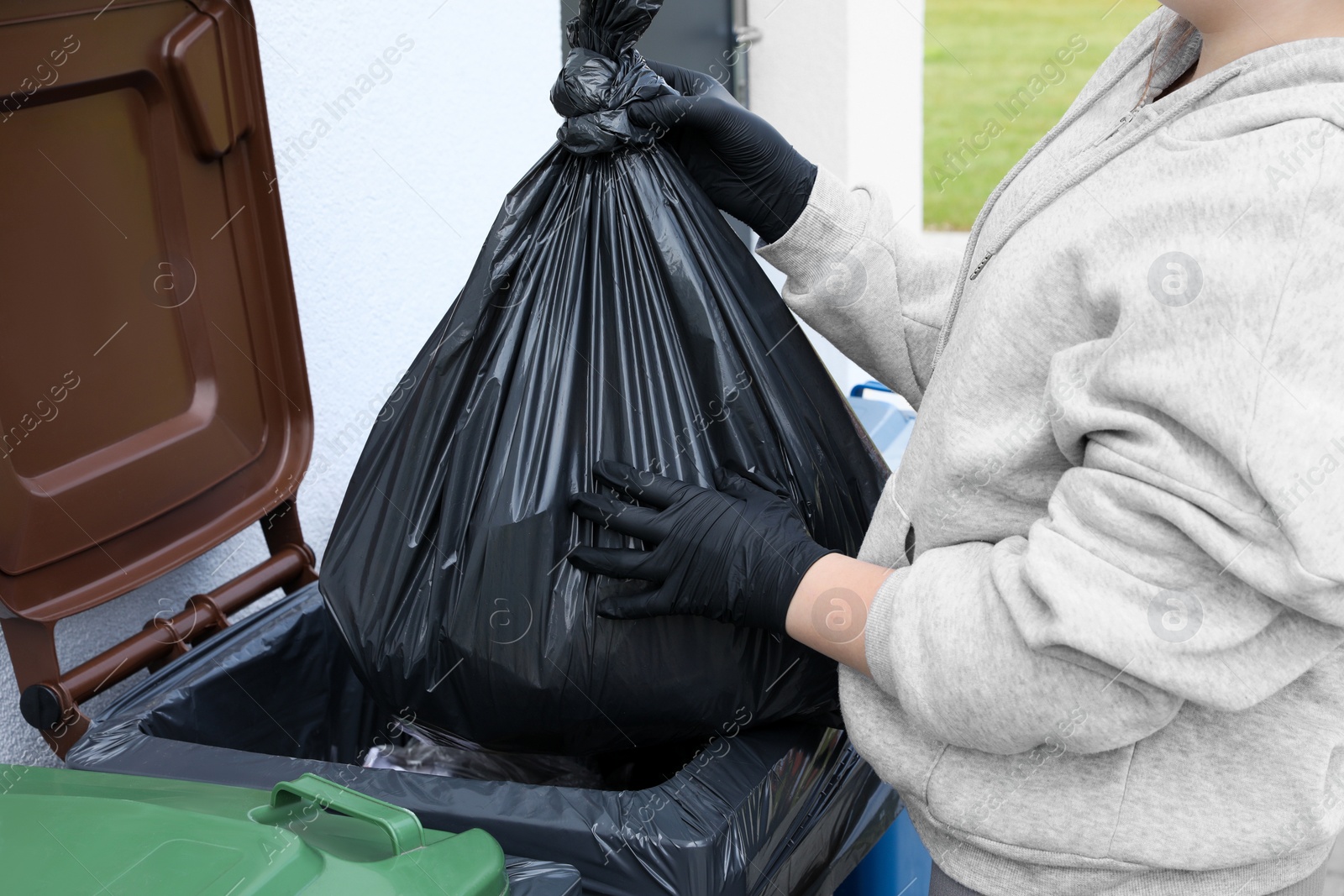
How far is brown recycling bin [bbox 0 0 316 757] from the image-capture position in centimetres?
105

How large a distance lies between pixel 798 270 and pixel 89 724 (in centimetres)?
86

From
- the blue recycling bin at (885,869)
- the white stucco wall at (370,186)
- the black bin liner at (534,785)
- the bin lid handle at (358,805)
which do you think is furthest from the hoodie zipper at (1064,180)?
the white stucco wall at (370,186)

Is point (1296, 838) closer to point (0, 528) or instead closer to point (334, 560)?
point (334, 560)

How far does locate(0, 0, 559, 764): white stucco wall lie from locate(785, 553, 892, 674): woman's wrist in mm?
917

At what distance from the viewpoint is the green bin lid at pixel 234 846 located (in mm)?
693

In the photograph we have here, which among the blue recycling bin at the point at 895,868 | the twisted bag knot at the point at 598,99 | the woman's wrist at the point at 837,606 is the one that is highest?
the twisted bag knot at the point at 598,99

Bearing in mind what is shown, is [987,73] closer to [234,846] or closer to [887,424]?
[887,424]

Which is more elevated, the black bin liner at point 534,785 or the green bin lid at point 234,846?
the green bin lid at point 234,846

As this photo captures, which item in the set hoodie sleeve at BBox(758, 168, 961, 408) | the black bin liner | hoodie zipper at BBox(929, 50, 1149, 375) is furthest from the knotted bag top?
the black bin liner

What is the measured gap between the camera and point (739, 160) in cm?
110

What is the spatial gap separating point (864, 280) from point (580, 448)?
336 mm

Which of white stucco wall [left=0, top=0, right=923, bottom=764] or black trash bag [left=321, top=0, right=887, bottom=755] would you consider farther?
white stucco wall [left=0, top=0, right=923, bottom=764]

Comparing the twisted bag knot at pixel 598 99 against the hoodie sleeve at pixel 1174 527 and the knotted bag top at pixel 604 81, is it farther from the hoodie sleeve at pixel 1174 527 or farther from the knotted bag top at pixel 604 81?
the hoodie sleeve at pixel 1174 527

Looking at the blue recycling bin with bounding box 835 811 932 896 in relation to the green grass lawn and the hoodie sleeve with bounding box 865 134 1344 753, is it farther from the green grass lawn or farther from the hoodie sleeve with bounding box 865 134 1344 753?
the green grass lawn
